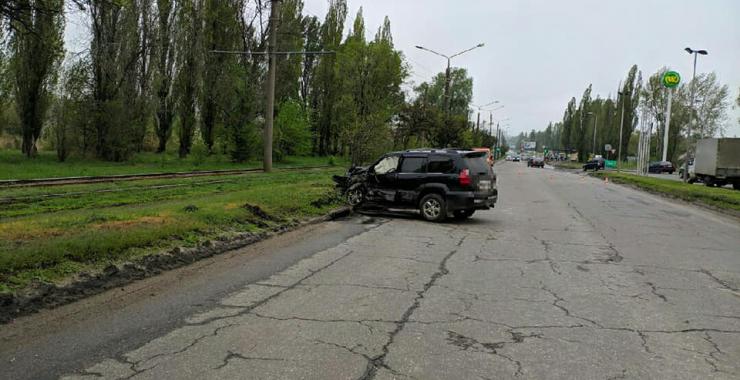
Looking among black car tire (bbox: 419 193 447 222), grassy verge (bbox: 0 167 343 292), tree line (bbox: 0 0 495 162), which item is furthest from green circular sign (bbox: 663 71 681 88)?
black car tire (bbox: 419 193 447 222)

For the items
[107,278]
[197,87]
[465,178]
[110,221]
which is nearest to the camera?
[107,278]

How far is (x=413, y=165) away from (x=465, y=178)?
4.65 ft

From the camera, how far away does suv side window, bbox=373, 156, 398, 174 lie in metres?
13.9

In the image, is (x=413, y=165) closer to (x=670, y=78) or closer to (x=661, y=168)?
(x=670, y=78)

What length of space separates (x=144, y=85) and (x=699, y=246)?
3428 centimetres

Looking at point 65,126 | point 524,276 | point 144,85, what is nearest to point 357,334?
Result: point 524,276

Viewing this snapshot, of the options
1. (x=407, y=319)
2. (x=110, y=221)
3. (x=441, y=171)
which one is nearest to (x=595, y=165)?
(x=441, y=171)

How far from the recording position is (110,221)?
903 cm

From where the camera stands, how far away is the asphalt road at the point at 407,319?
419cm

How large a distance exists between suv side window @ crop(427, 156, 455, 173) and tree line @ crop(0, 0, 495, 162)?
1345cm

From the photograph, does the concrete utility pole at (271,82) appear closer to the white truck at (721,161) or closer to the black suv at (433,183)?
the black suv at (433,183)

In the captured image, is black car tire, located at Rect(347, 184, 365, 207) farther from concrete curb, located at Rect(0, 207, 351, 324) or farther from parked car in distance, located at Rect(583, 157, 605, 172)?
parked car in distance, located at Rect(583, 157, 605, 172)

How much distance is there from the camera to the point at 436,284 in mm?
6902

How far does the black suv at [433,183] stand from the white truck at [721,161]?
24729 millimetres
